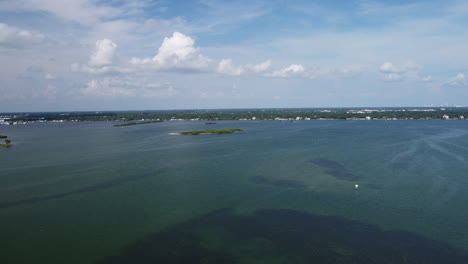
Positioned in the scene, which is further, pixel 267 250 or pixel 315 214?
pixel 315 214

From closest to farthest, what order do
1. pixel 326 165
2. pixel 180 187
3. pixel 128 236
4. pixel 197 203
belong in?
pixel 128 236
pixel 197 203
pixel 180 187
pixel 326 165

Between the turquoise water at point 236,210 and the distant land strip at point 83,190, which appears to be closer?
the turquoise water at point 236,210

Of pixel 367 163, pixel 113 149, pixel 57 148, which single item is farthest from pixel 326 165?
pixel 57 148

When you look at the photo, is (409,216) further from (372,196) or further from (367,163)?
(367,163)

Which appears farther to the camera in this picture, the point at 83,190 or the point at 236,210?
the point at 83,190

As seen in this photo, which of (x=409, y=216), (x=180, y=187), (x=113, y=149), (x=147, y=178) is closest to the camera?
(x=409, y=216)

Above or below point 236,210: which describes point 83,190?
above

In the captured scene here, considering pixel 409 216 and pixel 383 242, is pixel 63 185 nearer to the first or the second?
pixel 383 242
